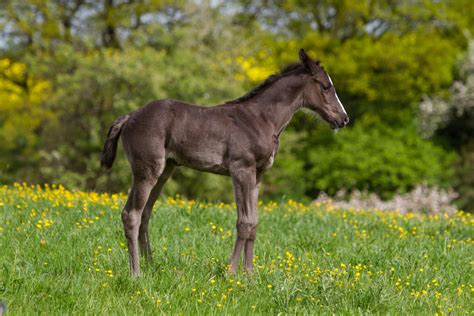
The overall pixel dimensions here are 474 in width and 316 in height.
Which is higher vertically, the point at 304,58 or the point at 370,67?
the point at 370,67

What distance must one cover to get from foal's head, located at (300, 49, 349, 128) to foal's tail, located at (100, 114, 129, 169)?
77.9 inches

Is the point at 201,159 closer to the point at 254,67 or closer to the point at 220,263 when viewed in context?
the point at 220,263

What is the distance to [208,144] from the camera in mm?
6727

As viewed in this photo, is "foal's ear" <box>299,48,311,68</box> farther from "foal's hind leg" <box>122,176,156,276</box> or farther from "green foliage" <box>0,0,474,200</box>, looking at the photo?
"green foliage" <box>0,0,474,200</box>

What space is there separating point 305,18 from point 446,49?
19.5 feet

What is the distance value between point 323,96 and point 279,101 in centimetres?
47

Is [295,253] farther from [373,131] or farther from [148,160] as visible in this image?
[373,131]

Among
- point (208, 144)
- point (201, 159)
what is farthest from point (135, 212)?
point (208, 144)

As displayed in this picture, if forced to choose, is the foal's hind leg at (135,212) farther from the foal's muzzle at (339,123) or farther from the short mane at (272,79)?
the foal's muzzle at (339,123)

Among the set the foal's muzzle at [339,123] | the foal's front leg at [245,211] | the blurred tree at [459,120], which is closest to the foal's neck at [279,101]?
the foal's muzzle at [339,123]

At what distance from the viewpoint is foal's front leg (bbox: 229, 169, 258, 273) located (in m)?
6.65

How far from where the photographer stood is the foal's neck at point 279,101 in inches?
278

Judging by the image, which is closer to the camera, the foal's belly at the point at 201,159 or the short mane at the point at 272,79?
the foal's belly at the point at 201,159

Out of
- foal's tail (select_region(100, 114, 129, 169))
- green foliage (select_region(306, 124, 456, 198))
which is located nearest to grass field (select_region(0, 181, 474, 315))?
foal's tail (select_region(100, 114, 129, 169))
